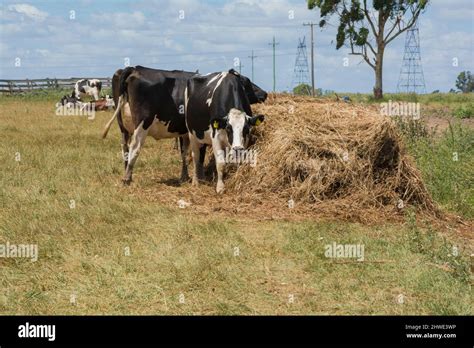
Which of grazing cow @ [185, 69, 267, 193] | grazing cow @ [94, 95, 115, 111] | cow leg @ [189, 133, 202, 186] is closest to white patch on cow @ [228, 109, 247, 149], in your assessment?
grazing cow @ [185, 69, 267, 193]

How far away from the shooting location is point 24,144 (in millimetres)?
17656

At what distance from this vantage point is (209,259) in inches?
293

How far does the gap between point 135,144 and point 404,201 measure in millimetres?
5126

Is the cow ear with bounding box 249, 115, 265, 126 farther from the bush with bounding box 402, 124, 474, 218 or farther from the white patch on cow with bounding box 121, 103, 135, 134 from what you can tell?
the bush with bounding box 402, 124, 474, 218

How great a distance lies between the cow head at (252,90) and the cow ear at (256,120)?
1.42 m

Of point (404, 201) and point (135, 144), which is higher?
point (135, 144)

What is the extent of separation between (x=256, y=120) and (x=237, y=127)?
502mm

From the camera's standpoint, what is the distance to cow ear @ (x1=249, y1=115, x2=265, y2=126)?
1102 cm

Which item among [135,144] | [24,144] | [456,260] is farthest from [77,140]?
[456,260]

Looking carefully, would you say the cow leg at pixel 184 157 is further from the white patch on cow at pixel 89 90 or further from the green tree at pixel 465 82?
the green tree at pixel 465 82

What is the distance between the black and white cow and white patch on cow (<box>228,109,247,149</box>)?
2.22 m

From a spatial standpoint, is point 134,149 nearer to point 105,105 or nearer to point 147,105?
point 147,105
